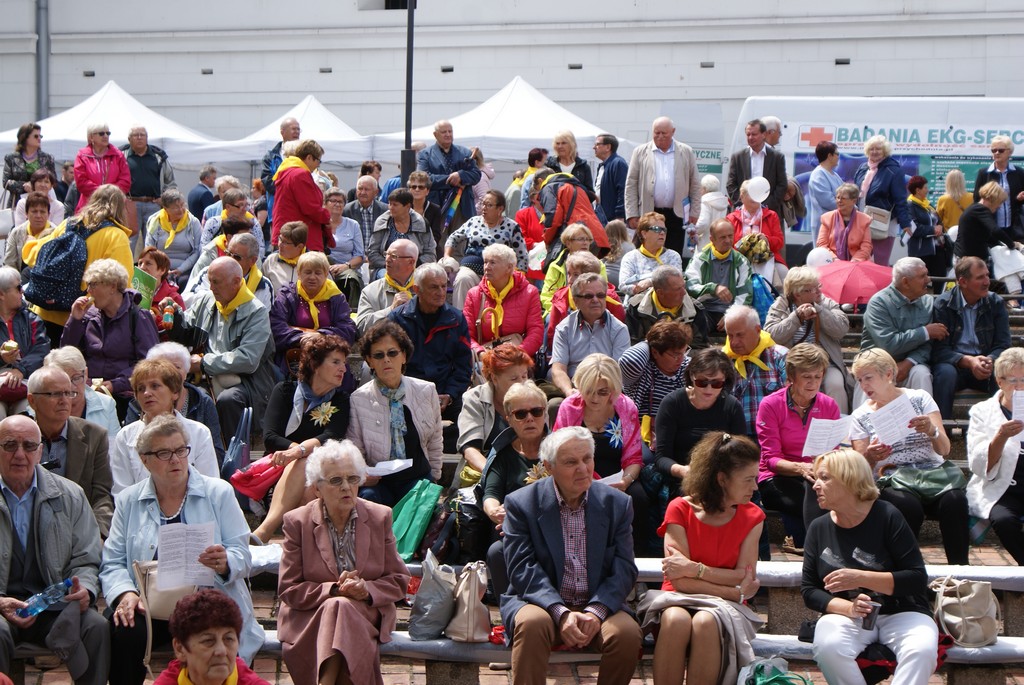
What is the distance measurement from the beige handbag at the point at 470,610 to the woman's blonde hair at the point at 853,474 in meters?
1.59

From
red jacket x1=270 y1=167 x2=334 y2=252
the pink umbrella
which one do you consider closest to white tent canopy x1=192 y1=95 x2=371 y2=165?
red jacket x1=270 y1=167 x2=334 y2=252

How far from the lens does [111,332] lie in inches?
332

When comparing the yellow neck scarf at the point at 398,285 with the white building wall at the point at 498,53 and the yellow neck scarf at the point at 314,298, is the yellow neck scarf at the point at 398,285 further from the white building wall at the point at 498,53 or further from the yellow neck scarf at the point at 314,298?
the white building wall at the point at 498,53

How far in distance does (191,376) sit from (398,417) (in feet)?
6.58

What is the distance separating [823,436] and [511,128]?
11.7 m

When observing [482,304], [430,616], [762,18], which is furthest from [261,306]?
[762,18]

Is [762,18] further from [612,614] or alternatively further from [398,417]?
[612,614]

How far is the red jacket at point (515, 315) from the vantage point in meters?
9.26

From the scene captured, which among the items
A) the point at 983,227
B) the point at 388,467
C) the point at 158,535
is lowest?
the point at 158,535

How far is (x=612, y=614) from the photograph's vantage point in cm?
591

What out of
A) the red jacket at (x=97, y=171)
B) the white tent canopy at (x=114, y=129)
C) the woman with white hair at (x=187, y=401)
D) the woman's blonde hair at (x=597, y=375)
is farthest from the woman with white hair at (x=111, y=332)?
the white tent canopy at (x=114, y=129)

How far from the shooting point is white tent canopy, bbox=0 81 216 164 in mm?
18656

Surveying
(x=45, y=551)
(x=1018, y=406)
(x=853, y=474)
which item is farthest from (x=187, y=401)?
(x=1018, y=406)

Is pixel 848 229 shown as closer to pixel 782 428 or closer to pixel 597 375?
pixel 782 428
